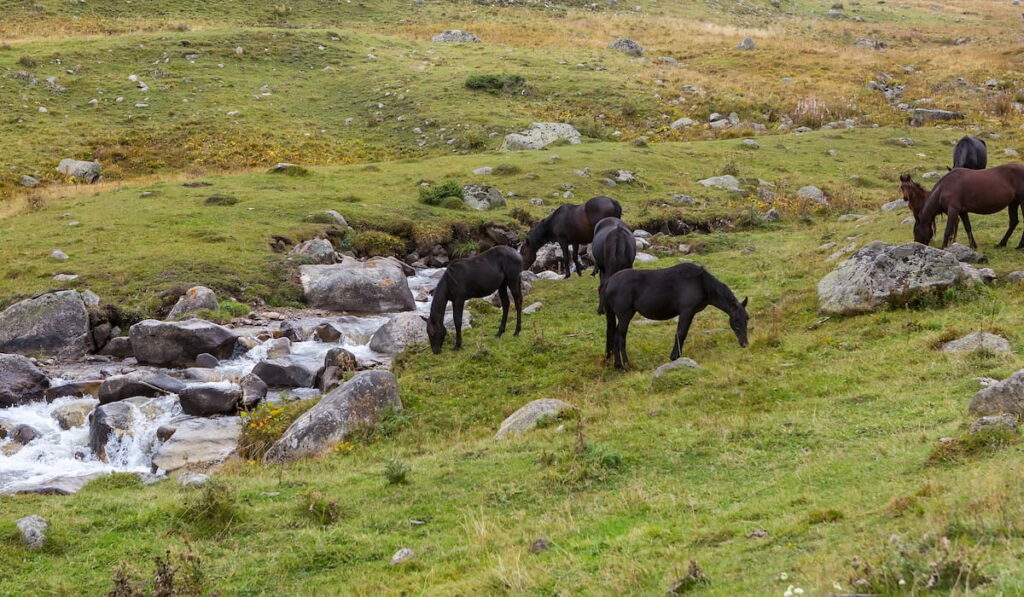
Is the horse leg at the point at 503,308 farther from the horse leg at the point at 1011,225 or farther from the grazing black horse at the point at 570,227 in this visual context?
the horse leg at the point at 1011,225

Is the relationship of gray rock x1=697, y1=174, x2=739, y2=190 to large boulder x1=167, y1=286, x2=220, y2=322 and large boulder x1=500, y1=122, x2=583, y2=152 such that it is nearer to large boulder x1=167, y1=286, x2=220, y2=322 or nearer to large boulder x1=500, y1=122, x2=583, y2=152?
large boulder x1=500, y1=122, x2=583, y2=152

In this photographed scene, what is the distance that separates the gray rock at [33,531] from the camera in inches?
329

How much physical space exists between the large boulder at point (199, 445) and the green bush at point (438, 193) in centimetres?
1384

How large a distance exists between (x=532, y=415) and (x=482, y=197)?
636 inches

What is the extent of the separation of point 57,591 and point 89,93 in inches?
1632

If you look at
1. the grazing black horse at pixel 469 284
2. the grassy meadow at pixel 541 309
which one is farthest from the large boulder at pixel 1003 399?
the grazing black horse at pixel 469 284

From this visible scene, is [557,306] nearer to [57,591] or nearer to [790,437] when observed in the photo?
[790,437]

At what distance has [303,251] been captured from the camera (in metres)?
22.9

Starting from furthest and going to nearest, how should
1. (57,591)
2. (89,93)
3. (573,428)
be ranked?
(89,93), (573,428), (57,591)

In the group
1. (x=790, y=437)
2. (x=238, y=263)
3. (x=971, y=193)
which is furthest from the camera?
(x=238, y=263)

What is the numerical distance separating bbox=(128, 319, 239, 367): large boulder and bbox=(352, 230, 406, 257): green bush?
7.54m

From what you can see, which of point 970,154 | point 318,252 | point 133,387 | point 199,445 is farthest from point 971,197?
point 133,387

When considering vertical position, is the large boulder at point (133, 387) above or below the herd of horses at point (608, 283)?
below

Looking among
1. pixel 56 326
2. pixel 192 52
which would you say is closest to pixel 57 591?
pixel 56 326
